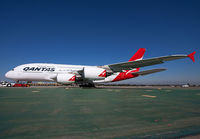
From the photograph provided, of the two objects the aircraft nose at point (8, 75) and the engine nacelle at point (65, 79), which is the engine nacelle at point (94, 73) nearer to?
the engine nacelle at point (65, 79)

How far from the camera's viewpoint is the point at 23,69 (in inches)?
609

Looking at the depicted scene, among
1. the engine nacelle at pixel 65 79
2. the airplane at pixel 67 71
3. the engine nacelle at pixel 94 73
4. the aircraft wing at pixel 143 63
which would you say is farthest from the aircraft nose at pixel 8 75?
the aircraft wing at pixel 143 63

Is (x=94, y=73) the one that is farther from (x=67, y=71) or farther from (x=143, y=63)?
(x=143, y=63)

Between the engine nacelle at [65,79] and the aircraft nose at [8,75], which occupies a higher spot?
the aircraft nose at [8,75]

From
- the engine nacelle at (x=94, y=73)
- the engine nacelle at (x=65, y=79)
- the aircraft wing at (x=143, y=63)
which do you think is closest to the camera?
the aircraft wing at (x=143, y=63)

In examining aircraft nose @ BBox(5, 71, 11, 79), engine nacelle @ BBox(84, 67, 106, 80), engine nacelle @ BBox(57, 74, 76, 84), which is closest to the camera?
Answer: engine nacelle @ BBox(84, 67, 106, 80)

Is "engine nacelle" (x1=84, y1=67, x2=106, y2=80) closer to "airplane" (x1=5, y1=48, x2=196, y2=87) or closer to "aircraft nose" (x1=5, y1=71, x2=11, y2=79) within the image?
"airplane" (x1=5, y1=48, x2=196, y2=87)

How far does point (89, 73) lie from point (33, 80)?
26.8 ft

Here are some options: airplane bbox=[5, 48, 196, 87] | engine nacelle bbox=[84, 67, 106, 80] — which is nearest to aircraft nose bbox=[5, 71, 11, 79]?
airplane bbox=[5, 48, 196, 87]

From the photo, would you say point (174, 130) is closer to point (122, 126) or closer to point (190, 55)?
point (122, 126)

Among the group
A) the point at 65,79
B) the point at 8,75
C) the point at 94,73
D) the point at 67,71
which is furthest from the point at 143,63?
the point at 8,75

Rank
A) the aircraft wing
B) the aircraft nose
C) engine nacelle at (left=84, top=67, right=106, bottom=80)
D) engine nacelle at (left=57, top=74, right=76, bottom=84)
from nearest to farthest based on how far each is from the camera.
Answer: the aircraft wing
engine nacelle at (left=84, top=67, right=106, bottom=80)
engine nacelle at (left=57, top=74, right=76, bottom=84)
the aircraft nose

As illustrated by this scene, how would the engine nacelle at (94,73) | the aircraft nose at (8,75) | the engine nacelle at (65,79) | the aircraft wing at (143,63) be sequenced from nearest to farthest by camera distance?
the aircraft wing at (143,63) < the engine nacelle at (94,73) < the engine nacelle at (65,79) < the aircraft nose at (8,75)

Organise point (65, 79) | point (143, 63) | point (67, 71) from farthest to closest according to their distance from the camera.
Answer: point (67, 71) < point (65, 79) < point (143, 63)
